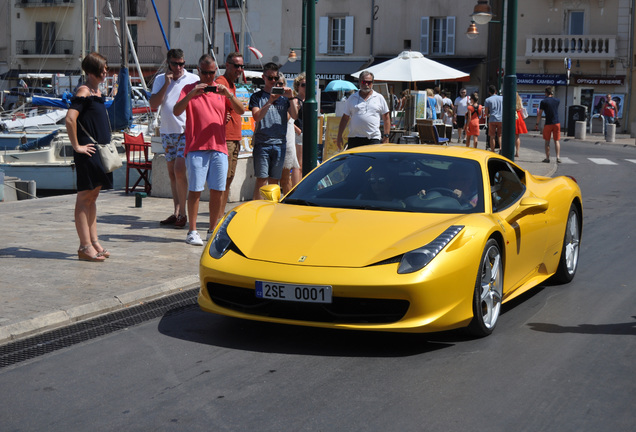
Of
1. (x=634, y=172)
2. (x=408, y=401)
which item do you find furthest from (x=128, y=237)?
(x=634, y=172)

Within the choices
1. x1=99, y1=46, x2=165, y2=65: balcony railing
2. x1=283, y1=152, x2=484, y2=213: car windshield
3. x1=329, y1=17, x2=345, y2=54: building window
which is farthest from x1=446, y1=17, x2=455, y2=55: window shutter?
x1=283, y1=152, x2=484, y2=213: car windshield

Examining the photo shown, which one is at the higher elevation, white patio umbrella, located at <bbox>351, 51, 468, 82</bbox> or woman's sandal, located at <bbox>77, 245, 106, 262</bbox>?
white patio umbrella, located at <bbox>351, 51, 468, 82</bbox>

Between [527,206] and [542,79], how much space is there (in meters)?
43.4

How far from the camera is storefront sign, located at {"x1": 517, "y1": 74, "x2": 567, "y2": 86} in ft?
158

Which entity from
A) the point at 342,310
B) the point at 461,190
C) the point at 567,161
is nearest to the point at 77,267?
the point at 342,310

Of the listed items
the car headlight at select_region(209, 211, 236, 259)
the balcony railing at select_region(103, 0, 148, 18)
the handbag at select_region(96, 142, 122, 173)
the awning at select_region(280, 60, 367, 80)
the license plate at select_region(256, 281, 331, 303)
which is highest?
the balcony railing at select_region(103, 0, 148, 18)

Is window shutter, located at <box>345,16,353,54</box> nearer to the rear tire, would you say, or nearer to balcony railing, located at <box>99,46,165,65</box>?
balcony railing, located at <box>99,46,165,65</box>

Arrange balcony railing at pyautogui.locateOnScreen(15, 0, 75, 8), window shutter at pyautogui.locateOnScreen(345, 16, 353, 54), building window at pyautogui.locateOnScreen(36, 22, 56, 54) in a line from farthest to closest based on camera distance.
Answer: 1. building window at pyautogui.locateOnScreen(36, 22, 56, 54)
2. balcony railing at pyautogui.locateOnScreen(15, 0, 75, 8)
3. window shutter at pyautogui.locateOnScreen(345, 16, 353, 54)

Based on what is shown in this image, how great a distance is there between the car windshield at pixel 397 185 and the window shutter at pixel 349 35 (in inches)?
1813

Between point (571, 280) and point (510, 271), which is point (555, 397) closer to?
point (510, 271)

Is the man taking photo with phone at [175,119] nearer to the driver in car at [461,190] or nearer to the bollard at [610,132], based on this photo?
the driver in car at [461,190]

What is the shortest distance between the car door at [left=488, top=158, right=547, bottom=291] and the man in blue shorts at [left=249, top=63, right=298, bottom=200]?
372 centimetres

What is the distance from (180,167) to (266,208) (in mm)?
4042

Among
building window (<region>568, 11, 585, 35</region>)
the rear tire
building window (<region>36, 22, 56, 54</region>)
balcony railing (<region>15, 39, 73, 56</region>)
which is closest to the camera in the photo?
the rear tire
